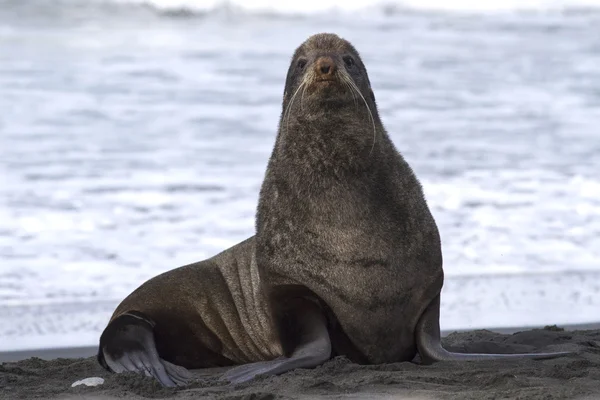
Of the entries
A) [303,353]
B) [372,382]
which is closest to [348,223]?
[303,353]

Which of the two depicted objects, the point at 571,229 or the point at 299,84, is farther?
the point at 571,229

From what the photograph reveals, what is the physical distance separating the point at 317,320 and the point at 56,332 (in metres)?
1.75

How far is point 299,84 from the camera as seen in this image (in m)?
5.10

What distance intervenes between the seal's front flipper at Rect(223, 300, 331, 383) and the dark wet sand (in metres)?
0.06

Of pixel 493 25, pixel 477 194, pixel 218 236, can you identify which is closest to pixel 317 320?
pixel 218 236

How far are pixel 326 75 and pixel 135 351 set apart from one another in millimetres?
1344

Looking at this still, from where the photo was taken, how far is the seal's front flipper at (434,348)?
479cm

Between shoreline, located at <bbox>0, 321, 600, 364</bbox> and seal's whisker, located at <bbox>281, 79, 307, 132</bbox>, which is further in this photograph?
shoreline, located at <bbox>0, 321, 600, 364</bbox>

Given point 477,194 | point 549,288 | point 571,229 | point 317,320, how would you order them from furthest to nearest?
1. point 477,194
2. point 571,229
3. point 549,288
4. point 317,320

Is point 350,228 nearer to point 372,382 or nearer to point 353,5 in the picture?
point 372,382

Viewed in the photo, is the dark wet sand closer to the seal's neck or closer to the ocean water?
the seal's neck

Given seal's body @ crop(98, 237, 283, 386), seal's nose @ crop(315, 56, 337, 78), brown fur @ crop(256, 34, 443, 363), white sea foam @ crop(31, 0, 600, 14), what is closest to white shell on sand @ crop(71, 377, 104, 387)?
seal's body @ crop(98, 237, 283, 386)

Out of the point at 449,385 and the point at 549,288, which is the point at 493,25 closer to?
the point at 549,288

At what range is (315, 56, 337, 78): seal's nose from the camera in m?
4.88
